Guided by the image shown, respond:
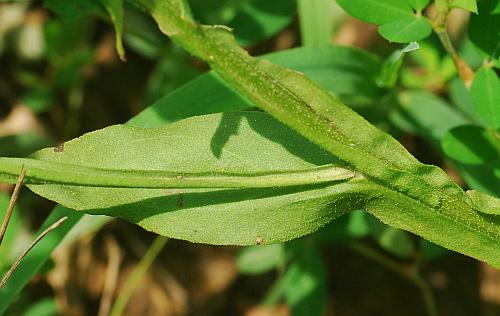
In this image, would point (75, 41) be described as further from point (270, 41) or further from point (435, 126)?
point (435, 126)

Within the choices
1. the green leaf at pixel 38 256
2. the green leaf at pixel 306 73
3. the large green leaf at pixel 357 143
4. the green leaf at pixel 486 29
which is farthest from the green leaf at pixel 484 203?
the green leaf at pixel 38 256

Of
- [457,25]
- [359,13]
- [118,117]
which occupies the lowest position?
[118,117]

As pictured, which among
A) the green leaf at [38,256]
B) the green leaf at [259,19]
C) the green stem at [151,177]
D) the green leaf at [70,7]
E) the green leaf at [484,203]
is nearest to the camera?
the green stem at [151,177]

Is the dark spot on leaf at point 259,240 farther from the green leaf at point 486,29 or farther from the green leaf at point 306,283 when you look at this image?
the green leaf at point 306,283

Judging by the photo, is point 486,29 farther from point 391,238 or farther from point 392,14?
point 391,238

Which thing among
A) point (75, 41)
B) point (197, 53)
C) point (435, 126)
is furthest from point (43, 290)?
point (197, 53)

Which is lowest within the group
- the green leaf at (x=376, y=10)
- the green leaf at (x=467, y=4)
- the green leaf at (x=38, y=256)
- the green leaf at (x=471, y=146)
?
the green leaf at (x=38, y=256)

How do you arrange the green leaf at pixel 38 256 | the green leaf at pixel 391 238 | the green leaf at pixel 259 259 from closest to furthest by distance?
the green leaf at pixel 38 256 < the green leaf at pixel 391 238 < the green leaf at pixel 259 259
